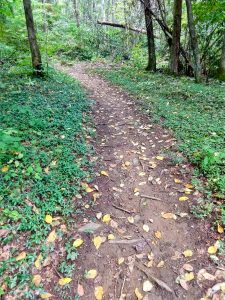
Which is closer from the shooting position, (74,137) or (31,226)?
(31,226)

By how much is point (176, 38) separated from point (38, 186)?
10.5m

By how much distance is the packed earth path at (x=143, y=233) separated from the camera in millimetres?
2746

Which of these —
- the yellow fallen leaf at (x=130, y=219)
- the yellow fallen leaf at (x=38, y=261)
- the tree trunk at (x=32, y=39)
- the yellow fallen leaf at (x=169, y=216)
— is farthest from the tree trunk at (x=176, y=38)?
the yellow fallen leaf at (x=38, y=261)

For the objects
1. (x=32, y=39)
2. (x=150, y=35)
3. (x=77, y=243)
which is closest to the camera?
(x=77, y=243)

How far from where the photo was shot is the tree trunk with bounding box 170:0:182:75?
35.6 feet

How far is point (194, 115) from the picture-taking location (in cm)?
654

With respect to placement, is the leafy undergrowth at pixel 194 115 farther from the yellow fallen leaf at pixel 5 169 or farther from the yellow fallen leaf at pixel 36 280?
the yellow fallen leaf at pixel 5 169

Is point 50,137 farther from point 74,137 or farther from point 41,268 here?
point 41,268

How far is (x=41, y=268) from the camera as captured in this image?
9.47 feet

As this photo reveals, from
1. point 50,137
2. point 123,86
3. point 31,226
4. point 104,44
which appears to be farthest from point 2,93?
point 104,44

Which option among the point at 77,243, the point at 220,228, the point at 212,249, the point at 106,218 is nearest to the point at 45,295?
the point at 77,243

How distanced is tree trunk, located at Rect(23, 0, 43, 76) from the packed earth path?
5.49 metres

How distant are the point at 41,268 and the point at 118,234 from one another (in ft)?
3.42

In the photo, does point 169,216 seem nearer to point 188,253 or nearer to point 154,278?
point 188,253
